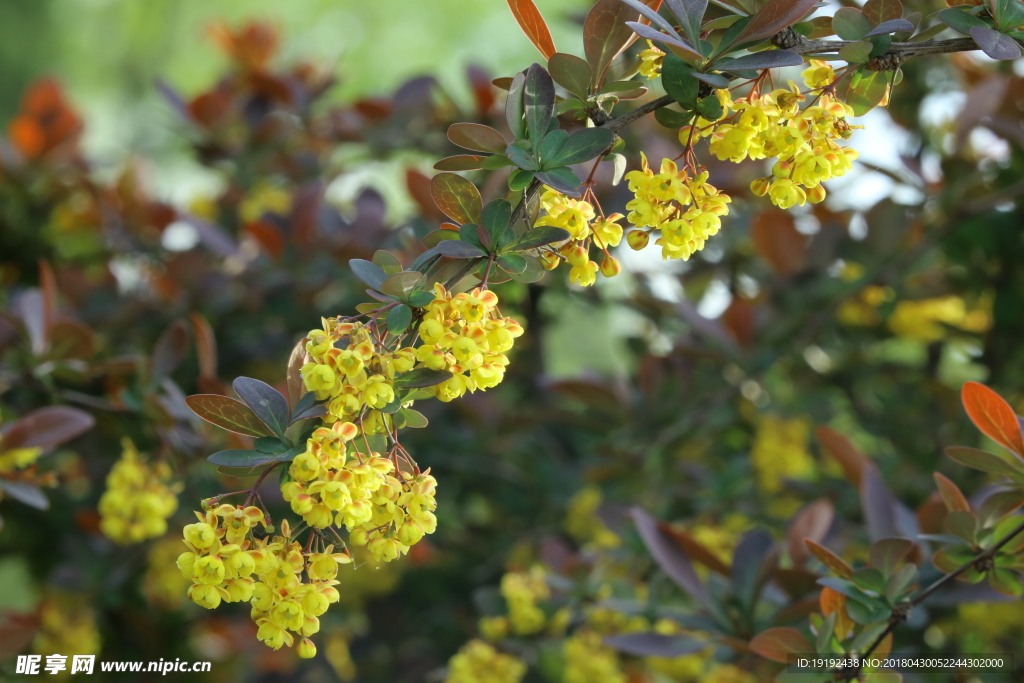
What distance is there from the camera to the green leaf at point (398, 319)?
2.09 ft

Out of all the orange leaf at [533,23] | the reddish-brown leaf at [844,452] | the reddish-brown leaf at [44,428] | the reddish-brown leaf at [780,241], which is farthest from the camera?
the reddish-brown leaf at [780,241]

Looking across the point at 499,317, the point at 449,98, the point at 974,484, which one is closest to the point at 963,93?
the point at 974,484

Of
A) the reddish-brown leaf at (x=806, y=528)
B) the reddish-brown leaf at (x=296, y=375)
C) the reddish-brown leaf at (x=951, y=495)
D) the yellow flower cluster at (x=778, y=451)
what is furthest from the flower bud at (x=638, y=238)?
the yellow flower cluster at (x=778, y=451)

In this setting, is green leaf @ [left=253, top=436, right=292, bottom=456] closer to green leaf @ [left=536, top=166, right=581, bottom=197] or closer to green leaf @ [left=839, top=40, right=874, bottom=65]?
green leaf @ [left=536, top=166, right=581, bottom=197]

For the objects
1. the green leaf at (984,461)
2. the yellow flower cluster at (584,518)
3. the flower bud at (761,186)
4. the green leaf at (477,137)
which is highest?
the green leaf at (477,137)

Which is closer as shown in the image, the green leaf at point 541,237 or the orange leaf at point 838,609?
the green leaf at point 541,237

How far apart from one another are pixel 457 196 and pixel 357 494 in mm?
283

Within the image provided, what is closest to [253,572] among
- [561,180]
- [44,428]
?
[561,180]

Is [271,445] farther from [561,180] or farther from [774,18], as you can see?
[774,18]

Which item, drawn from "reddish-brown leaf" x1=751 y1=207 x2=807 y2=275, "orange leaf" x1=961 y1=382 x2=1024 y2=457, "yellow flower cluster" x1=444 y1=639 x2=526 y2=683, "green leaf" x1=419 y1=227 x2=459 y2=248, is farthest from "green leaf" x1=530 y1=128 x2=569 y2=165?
"reddish-brown leaf" x1=751 y1=207 x2=807 y2=275

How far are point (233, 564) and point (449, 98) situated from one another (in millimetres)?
1427

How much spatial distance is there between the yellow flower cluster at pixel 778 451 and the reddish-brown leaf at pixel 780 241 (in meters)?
0.42

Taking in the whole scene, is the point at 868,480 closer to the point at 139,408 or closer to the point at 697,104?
the point at 697,104

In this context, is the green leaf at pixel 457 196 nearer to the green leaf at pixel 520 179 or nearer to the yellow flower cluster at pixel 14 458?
the green leaf at pixel 520 179
